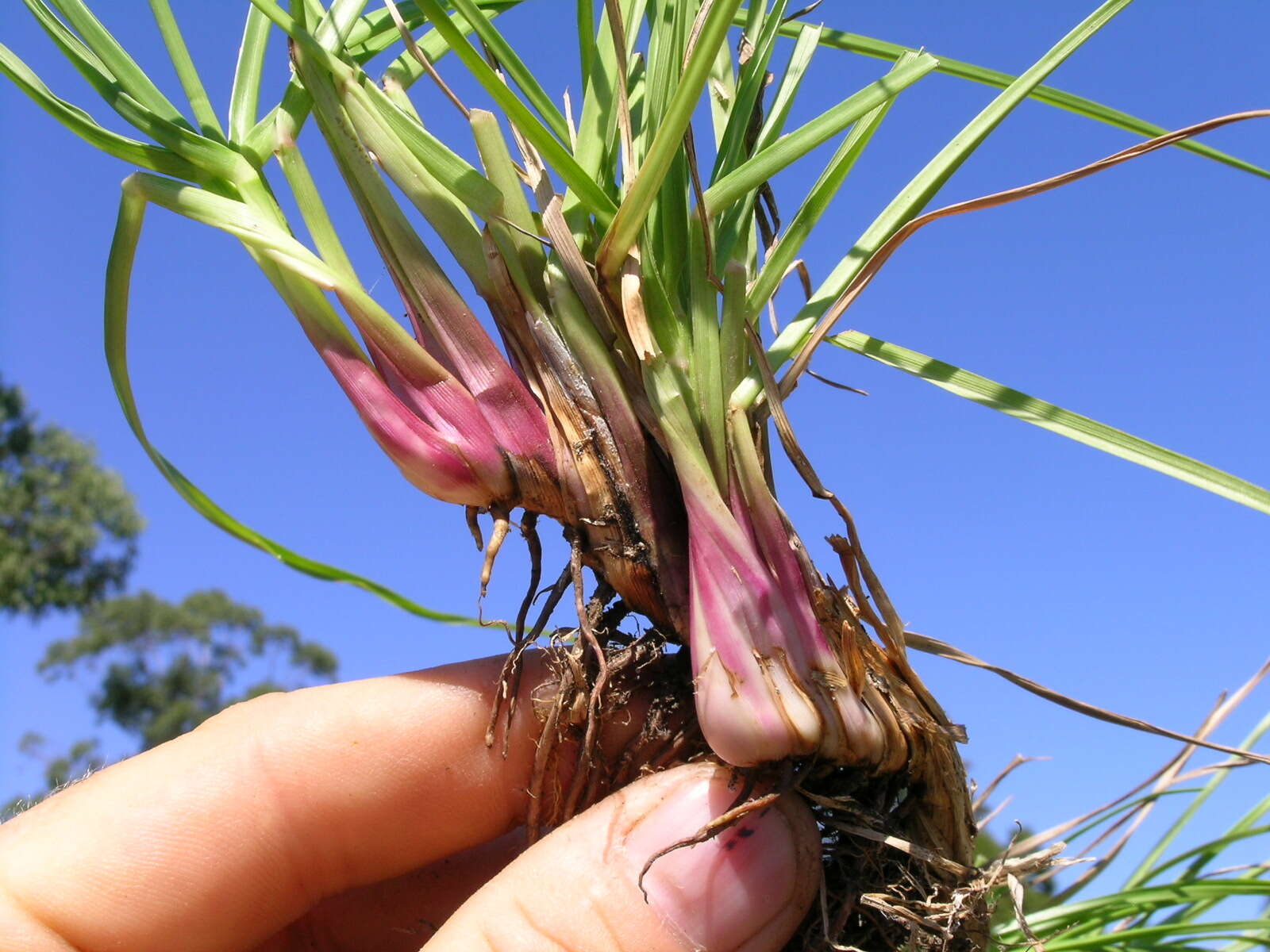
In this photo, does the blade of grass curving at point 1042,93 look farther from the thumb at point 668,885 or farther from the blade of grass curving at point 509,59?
the thumb at point 668,885

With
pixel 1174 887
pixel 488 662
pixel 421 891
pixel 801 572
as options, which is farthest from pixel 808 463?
pixel 421 891

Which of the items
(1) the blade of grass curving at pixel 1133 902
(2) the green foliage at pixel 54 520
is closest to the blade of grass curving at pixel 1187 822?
(1) the blade of grass curving at pixel 1133 902

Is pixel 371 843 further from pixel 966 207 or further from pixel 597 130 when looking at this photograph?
pixel 966 207

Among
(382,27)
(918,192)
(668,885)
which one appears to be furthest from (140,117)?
(668,885)

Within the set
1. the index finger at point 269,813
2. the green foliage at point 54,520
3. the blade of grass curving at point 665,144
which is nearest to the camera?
the blade of grass curving at point 665,144

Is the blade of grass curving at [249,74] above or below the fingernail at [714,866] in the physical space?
above

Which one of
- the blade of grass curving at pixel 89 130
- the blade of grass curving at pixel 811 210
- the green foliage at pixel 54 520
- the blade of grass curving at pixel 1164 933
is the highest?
the green foliage at pixel 54 520
